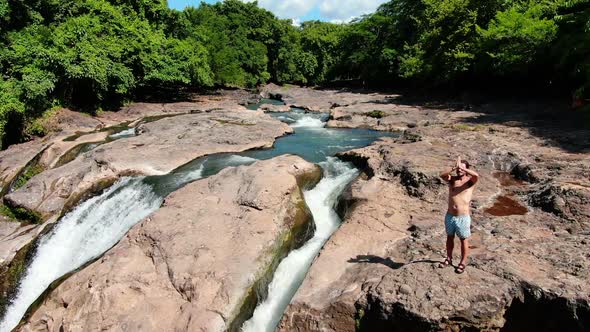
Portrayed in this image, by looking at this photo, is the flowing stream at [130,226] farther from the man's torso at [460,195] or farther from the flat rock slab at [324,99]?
the flat rock slab at [324,99]

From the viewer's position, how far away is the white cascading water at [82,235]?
31.2 ft

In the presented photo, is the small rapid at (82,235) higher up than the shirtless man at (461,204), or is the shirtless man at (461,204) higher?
the shirtless man at (461,204)

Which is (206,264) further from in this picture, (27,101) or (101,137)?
(27,101)

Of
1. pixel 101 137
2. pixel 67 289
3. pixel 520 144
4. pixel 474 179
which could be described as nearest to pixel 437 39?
pixel 520 144

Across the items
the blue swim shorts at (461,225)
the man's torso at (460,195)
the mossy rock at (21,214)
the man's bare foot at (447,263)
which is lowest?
the mossy rock at (21,214)

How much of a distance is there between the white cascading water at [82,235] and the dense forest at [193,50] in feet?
33.1

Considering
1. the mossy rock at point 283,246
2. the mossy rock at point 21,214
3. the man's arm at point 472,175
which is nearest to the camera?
the man's arm at point 472,175

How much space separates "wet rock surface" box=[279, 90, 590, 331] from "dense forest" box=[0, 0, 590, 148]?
7191mm

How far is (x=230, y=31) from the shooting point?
144ft

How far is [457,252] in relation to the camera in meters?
7.33

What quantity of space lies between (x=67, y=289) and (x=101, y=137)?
1132 cm

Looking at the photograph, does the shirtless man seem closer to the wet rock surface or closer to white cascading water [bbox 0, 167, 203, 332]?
the wet rock surface

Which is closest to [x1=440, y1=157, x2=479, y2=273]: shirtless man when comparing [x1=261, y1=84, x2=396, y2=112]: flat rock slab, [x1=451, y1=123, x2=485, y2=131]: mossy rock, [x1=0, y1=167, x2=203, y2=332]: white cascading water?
[x1=0, y1=167, x2=203, y2=332]: white cascading water

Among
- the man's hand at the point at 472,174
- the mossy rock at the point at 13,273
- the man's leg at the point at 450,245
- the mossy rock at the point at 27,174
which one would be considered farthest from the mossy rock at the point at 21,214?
the man's hand at the point at 472,174
